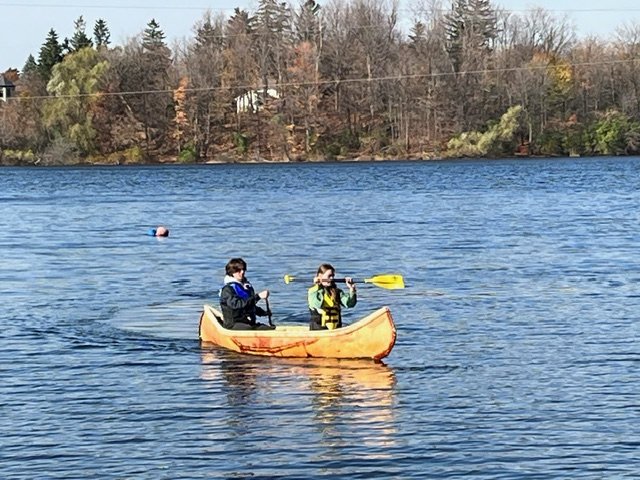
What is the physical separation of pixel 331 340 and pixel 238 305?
1.77 m

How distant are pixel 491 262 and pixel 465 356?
1418 centimetres

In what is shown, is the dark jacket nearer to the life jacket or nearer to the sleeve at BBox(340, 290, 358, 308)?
the life jacket

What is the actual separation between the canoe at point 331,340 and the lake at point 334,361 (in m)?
0.21

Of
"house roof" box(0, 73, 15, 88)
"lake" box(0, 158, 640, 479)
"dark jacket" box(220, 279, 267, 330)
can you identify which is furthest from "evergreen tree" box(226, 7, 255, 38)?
"dark jacket" box(220, 279, 267, 330)

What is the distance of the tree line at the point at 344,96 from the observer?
385 ft

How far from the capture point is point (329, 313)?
20.6 meters

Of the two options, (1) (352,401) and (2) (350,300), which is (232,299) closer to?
(2) (350,300)

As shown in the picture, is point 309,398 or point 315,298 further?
point 315,298

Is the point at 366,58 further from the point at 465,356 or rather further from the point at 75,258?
the point at 465,356

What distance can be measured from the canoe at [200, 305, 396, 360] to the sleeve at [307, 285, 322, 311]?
0.42 m

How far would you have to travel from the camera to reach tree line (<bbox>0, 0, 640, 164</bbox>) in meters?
117

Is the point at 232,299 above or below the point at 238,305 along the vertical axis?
above

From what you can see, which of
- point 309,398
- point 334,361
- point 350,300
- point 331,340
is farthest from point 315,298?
point 309,398

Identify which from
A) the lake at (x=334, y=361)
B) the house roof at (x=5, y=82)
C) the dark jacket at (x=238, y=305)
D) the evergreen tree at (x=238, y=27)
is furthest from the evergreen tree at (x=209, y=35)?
the dark jacket at (x=238, y=305)
